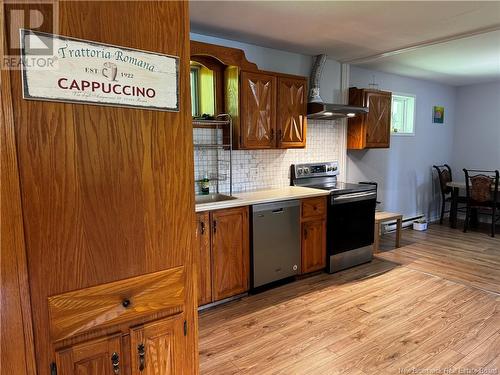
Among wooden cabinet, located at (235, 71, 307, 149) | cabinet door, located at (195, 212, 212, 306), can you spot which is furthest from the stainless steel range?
cabinet door, located at (195, 212, 212, 306)

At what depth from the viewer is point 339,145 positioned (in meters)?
4.43

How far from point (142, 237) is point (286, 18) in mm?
2473

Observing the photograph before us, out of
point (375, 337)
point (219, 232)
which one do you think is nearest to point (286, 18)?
point (219, 232)

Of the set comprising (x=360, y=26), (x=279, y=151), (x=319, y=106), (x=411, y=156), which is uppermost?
(x=360, y=26)

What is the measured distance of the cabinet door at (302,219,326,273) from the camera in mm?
3428

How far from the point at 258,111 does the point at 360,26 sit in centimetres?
119

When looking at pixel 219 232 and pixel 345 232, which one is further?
pixel 345 232

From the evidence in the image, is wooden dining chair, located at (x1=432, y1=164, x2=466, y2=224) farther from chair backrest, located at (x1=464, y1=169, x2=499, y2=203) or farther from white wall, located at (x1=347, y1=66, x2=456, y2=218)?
chair backrest, located at (x1=464, y1=169, x2=499, y2=203)

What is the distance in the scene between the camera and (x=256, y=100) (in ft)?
10.7

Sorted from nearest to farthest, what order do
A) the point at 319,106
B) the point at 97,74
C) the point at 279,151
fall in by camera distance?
the point at 97,74 → the point at 319,106 → the point at 279,151

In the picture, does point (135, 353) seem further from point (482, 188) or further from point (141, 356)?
point (482, 188)

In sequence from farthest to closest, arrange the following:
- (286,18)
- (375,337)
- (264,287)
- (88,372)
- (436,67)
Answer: (436,67), (264,287), (286,18), (375,337), (88,372)

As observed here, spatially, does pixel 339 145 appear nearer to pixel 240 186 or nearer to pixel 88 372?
pixel 240 186

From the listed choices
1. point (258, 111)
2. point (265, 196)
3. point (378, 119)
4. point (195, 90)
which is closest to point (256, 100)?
point (258, 111)
